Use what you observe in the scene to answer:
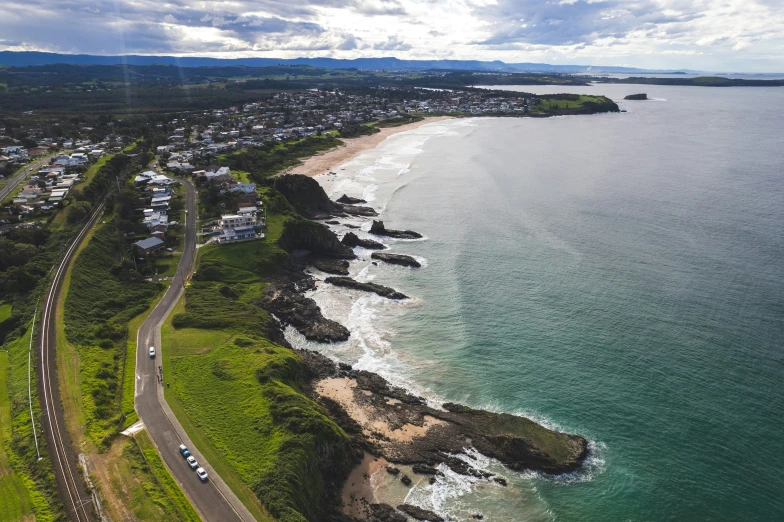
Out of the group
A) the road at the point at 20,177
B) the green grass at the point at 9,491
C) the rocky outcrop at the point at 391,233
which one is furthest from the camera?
the road at the point at 20,177

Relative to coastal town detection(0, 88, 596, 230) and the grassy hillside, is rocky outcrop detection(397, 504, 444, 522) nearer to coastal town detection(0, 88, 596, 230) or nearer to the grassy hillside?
the grassy hillside

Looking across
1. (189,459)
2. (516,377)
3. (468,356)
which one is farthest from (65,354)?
(516,377)

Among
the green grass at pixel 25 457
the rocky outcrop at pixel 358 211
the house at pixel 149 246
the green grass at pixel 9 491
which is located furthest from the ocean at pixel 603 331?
the house at pixel 149 246

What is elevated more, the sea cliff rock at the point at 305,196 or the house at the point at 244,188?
the house at the point at 244,188

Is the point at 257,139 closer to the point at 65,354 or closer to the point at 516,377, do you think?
the point at 65,354

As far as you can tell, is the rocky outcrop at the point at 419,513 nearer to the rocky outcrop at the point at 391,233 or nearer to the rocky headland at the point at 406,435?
the rocky headland at the point at 406,435

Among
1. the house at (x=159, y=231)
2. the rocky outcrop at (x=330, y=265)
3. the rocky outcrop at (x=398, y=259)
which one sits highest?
the house at (x=159, y=231)

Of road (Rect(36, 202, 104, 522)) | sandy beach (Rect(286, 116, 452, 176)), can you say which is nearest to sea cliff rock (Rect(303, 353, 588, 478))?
road (Rect(36, 202, 104, 522))
